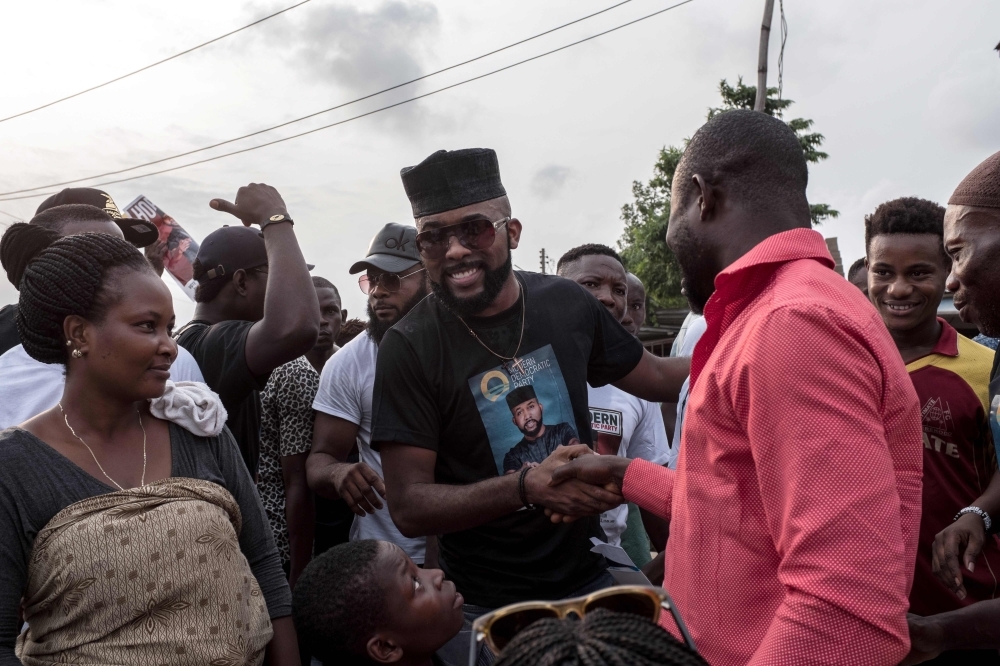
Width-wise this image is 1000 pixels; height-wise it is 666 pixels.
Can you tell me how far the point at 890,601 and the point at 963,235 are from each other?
161 centimetres

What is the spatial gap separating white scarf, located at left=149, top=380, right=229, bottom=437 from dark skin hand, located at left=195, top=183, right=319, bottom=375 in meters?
0.72

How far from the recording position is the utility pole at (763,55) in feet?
45.7

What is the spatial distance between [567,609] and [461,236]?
2.11 metres

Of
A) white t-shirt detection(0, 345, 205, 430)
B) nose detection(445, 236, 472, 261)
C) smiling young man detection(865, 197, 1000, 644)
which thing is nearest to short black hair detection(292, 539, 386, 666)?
white t-shirt detection(0, 345, 205, 430)

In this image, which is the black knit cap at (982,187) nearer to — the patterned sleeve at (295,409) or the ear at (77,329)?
the ear at (77,329)

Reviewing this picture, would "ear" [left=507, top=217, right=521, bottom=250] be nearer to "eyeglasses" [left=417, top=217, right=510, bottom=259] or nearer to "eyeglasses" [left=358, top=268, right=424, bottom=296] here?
"eyeglasses" [left=417, top=217, right=510, bottom=259]

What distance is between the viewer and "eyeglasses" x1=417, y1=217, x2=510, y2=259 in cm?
307

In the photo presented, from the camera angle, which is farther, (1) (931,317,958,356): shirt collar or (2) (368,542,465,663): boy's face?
(1) (931,317,958,356): shirt collar

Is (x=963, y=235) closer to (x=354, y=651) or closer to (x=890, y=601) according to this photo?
(x=890, y=601)

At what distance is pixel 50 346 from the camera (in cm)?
224

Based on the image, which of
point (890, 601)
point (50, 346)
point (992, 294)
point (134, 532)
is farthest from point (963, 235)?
point (50, 346)

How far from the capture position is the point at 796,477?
1406 millimetres

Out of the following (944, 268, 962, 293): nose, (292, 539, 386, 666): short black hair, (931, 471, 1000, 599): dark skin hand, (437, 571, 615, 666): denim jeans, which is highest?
(944, 268, 962, 293): nose

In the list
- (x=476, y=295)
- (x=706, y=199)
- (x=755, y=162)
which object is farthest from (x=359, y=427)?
(x=755, y=162)
